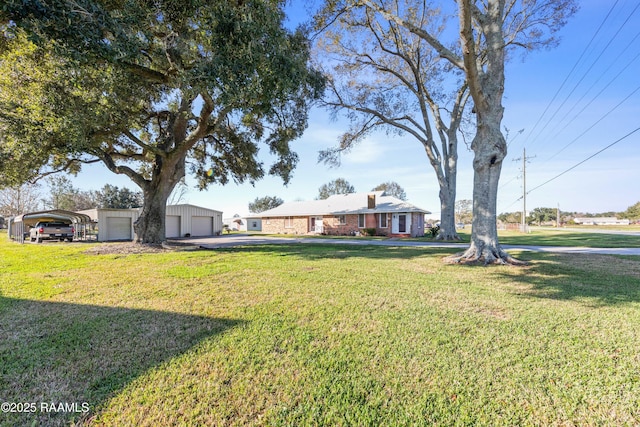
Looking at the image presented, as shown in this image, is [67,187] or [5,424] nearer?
[5,424]

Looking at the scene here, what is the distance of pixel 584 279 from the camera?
20.0ft

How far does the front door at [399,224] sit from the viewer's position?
2343 centimetres

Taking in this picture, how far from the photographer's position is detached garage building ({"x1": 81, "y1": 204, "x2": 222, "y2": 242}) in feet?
65.6

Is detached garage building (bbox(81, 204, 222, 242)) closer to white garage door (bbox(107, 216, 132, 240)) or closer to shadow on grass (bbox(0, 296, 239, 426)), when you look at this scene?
white garage door (bbox(107, 216, 132, 240))

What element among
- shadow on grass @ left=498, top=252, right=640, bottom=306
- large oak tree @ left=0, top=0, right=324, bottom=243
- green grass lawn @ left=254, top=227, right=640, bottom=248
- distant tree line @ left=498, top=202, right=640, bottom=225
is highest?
large oak tree @ left=0, top=0, right=324, bottom=243

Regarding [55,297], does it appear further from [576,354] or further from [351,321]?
[576,354]

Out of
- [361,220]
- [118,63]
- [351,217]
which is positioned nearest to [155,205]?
[118,63]

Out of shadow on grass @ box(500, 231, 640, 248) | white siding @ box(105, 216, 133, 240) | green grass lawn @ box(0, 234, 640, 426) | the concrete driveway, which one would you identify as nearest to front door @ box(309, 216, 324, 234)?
the concrete driveway

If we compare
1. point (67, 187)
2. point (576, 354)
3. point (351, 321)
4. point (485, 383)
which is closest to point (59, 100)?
point (351, 321)

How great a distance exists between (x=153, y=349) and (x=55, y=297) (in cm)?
334

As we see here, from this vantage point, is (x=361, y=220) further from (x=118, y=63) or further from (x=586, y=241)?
(x=118, y=63)

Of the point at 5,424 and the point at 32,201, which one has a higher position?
the point at 32,201

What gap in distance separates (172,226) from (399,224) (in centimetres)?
1961

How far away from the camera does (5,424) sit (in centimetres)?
191
